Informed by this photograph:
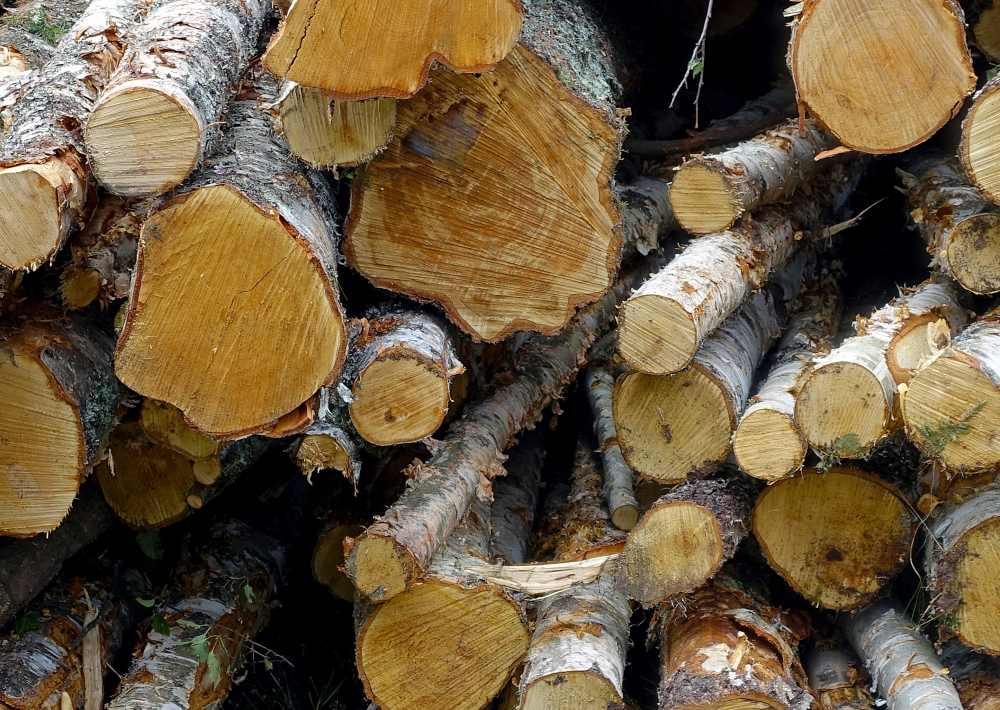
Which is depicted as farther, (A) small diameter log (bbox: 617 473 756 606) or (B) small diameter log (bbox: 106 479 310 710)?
(B) small diameter log (bbox: 106 479 310 710)

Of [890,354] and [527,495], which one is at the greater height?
[890,354]

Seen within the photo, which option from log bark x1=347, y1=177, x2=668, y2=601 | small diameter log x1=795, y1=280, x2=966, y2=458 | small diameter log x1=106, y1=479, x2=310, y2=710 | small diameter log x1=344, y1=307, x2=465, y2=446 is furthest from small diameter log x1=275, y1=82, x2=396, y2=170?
small diameter log x1=106, y1=479, x2=310, y2=710

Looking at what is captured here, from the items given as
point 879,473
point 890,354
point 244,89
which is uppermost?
point 244,89

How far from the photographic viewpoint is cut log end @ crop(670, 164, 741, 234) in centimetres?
282

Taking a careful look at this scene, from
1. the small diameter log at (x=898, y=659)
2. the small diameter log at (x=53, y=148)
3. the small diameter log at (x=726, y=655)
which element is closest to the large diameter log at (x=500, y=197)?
the small diameter log at (x=53, y=148)

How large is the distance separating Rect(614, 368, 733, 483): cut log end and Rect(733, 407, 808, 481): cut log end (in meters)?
0.17

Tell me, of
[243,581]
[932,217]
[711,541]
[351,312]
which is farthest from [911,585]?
[243,581]

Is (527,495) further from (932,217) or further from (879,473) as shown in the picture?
(932,217)

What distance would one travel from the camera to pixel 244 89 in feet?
8.63

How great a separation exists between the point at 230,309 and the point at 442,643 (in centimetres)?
111

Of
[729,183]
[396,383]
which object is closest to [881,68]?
[729,183]

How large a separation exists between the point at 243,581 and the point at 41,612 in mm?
630

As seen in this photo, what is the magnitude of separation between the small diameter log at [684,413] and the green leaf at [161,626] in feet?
5.20

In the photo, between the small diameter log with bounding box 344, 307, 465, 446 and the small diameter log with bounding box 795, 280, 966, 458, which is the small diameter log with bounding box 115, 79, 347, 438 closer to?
the small diameter log with bounding box 344, 307, 465, 446
